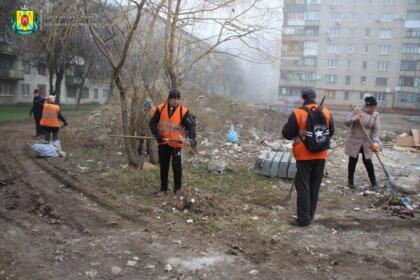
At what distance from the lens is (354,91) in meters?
35.7

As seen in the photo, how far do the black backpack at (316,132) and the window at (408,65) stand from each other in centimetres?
3761

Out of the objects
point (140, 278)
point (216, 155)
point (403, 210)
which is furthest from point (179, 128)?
point (216, 155)

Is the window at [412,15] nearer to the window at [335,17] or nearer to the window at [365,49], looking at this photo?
the window at [365,49]

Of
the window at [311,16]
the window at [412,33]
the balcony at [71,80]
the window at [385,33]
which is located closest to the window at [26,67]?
the balcony at [71,80]

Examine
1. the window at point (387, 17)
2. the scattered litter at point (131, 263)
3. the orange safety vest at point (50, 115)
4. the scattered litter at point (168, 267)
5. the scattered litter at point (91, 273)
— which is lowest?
the scattered litter at point (91, 273)

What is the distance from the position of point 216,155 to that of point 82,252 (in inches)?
237

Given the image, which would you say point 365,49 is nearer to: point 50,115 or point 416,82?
point 416,82

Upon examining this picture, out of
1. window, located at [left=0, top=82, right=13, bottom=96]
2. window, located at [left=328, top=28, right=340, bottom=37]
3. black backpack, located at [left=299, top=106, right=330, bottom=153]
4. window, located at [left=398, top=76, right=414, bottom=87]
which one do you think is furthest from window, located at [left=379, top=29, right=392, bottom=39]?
window, located at [left=0, top=82, right=13, bottom=96]

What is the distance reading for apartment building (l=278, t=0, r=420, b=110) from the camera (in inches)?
1350

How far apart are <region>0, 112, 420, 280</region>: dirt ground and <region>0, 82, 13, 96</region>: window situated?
29.7 meters

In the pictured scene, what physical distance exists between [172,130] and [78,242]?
2150mm

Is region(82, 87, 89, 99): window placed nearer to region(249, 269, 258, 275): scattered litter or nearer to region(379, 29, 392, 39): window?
region(379, 29, 392, 39): window

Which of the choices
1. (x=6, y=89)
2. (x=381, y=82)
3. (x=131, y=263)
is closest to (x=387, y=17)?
(x=381, y=82)

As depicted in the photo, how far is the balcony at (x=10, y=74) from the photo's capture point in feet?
101
